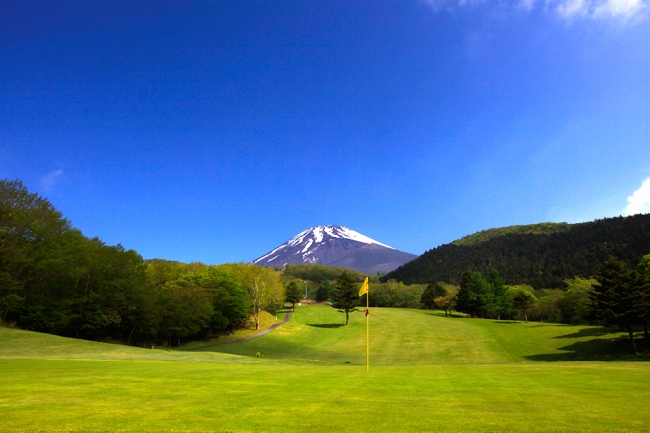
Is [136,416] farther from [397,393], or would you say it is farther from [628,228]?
[628,228]

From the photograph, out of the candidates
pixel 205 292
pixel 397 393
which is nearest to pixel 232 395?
pixel 397 393

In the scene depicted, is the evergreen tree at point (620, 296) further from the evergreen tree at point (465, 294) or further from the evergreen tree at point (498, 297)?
the evergreen tree at point (465, 294)

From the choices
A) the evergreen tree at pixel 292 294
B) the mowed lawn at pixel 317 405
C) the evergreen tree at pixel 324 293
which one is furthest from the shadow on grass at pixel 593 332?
the evergreen tree at pixel 324 293

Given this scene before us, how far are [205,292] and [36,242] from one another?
27.6 metres

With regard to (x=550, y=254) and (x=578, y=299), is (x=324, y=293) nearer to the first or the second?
(x=578, y=299)

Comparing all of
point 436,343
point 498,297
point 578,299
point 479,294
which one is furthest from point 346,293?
point 578,299

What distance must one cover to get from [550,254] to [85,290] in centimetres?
16468

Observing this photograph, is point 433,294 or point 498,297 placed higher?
point 433,294

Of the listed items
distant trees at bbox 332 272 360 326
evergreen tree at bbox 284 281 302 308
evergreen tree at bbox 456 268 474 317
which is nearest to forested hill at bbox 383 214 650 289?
evergreen tree at bbox 456 268 474 317

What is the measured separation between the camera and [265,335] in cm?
7300

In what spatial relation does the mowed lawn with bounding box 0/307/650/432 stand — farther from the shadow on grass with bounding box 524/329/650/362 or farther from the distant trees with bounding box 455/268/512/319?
the distant trees with bounding box 455/268/512/319

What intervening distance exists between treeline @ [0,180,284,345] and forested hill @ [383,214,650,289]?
118847 mm

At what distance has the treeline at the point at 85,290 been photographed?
1700 inches

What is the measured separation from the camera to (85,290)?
52875 mm
